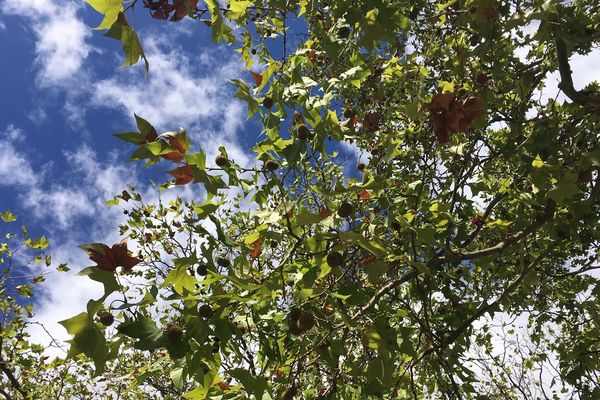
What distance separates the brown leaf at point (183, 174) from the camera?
1.53m

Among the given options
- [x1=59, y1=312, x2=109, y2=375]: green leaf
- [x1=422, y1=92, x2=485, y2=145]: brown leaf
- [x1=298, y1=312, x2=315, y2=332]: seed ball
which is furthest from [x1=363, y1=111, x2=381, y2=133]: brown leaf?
[x1=59, y1=312, x2=109, y2=375]: green leaf

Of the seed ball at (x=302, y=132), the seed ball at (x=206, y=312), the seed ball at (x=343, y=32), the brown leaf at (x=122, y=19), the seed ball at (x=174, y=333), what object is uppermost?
the seed ball at (x=343, y=32)

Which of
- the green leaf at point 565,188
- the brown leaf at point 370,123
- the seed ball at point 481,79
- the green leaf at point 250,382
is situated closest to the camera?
the green leaf at point 250,382

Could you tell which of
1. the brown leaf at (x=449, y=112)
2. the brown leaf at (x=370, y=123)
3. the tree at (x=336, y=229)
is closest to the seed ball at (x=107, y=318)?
the tree at (x=336, y=229)

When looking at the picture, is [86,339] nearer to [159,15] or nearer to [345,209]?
[345,209]

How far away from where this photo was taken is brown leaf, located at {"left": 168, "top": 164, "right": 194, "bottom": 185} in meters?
1.53

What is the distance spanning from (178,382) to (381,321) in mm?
821

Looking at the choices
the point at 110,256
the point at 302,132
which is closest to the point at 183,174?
the point at 110,256

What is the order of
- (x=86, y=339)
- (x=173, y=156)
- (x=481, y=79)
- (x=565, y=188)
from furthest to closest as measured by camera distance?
1. (x=481, y=79)
2. (x=565, y=188)
3. (x=173, y=156)
4. (x=86, y=339)

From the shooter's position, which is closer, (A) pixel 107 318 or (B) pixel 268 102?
(A) pixel 107 318

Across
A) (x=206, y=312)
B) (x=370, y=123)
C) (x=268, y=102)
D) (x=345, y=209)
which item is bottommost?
(x=206, y=312)

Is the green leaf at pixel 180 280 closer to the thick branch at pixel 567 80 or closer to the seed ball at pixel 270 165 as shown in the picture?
the seed ball at pixel 270 165

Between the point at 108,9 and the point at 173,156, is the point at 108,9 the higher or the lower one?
the higher one

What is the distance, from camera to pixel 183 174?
1547mm
